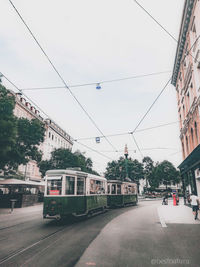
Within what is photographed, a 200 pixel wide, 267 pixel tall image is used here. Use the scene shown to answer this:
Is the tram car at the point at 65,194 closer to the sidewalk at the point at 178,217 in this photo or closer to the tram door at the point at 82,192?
the tram door at the point at 82,192

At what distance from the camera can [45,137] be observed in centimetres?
5009

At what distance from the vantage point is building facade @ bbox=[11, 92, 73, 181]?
1599 inches

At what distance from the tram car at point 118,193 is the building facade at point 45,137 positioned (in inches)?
767

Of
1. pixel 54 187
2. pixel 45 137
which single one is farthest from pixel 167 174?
pixel 54 187

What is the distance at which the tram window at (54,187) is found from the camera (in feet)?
35.6

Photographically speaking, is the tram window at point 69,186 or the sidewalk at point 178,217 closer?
the tram window at point 69,186

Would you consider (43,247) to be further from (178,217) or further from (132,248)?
(178,217)

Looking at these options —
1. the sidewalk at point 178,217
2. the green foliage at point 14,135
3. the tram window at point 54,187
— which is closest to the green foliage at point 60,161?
the green foliage at point 14,135

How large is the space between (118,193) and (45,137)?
110 feet

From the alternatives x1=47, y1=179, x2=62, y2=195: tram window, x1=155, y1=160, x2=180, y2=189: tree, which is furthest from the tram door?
x1=155, y1=160, x2=180, y2=189: tree

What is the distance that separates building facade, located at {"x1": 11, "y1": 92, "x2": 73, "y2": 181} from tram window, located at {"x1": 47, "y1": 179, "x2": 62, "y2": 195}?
87.2ft

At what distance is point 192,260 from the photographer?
5.09 m

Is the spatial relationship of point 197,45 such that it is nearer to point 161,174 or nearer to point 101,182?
point 101,182

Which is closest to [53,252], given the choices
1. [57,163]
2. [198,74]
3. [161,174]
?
[198,74]
